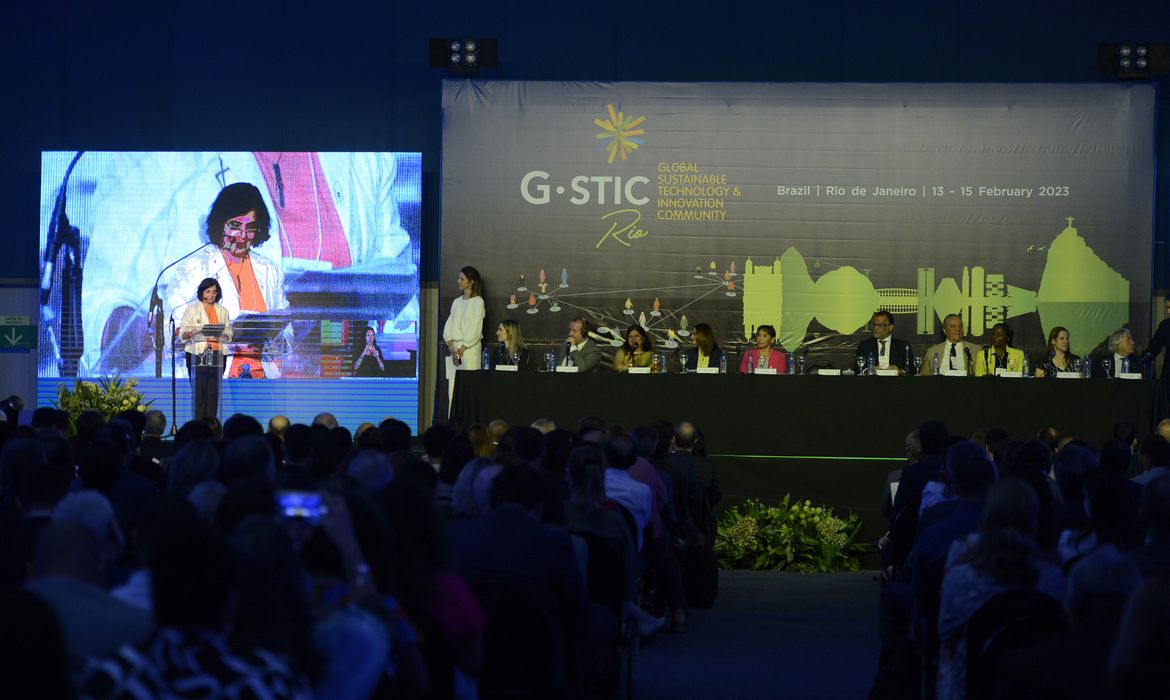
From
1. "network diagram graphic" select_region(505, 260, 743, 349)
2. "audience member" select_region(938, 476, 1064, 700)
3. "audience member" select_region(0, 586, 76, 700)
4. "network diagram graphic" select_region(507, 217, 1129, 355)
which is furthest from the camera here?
"network diagram graphic" select_region(505, 260, 743, 349)

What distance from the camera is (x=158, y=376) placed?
11984 millimetres

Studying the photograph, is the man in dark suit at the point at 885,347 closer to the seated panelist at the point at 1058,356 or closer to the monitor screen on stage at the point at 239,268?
the seated panelist at the point at 1058,356

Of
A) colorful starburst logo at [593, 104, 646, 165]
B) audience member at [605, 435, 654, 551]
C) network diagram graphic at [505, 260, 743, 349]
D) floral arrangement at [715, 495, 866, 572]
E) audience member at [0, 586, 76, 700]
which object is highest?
colorful starburst logo at [593, 104, 646, 165]

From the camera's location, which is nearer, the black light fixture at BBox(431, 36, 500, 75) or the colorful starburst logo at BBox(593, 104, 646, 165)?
the black light fixture at BBox(431, 36, 500, 75)

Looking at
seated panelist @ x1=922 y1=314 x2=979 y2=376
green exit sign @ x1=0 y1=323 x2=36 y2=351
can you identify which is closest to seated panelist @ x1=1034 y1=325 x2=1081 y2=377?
seated panelist @ x1=922 y1=314 x2=979 y2=376

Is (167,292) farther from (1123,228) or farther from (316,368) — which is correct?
(1123,228)

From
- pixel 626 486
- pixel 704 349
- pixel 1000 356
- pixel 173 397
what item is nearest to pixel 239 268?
pixel 173 397

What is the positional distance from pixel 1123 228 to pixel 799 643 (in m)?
6.94

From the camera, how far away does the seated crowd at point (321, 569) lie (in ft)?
6.07

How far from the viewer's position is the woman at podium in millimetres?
11547

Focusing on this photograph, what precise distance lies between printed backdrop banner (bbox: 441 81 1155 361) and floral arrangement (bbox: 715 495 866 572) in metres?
3.31

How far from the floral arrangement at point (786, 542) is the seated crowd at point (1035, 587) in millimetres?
2881

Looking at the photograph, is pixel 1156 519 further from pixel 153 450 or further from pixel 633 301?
pixel 633 301

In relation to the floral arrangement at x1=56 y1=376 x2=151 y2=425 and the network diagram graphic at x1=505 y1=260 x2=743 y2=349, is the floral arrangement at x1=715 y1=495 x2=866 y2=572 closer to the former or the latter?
the network diagram graphic at x1=505 y1=260 x2=743 y2=349
